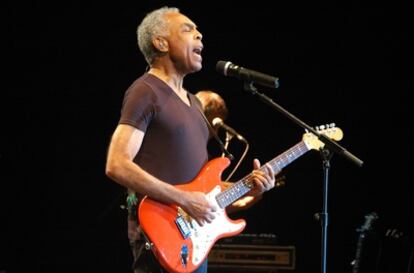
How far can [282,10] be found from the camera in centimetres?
601

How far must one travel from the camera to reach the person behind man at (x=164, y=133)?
2.56 m

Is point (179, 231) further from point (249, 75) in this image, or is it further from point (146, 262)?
point (249, 75)

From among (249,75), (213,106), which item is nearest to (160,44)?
(249,75)

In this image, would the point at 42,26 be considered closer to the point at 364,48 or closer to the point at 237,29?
the point at 237,29

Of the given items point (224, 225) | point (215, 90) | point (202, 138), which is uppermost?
point (215, 90)

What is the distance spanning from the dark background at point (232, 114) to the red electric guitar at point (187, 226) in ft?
10.7

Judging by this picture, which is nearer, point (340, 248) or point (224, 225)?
point (224, 225)

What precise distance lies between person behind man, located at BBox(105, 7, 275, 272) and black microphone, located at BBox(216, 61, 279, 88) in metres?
0.17

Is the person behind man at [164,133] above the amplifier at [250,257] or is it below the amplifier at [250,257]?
above

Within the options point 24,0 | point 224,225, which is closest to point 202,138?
point 224,225

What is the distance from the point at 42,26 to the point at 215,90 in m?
1.87

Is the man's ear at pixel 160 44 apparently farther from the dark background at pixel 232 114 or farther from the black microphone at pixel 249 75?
the dark background at pixel 232 114

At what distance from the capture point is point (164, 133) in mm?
2697

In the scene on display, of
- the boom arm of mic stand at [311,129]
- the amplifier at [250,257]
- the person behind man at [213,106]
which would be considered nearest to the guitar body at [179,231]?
the boom arm of mic stand at [311,129]
